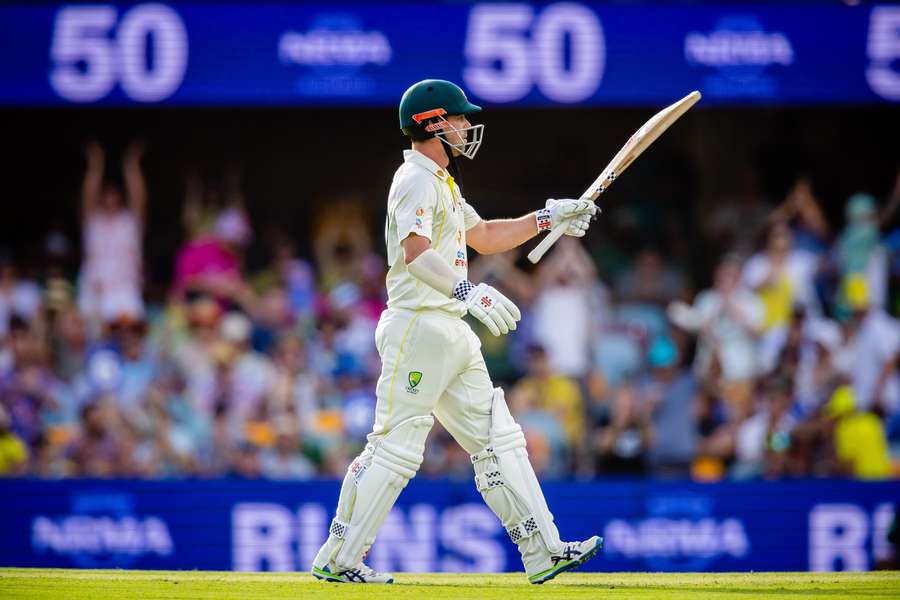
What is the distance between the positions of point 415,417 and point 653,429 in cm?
466

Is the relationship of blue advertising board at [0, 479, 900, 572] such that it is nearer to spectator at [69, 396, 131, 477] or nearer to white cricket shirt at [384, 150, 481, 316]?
spectator at [69, 396, 131, 477]

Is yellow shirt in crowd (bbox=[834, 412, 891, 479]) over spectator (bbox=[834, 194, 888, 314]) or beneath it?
beneath

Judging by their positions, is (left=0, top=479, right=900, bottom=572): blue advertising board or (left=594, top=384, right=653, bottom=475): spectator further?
(left=594, top=384, right=653, bottom=475): spectator

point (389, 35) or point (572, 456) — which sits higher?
point (389, 35)

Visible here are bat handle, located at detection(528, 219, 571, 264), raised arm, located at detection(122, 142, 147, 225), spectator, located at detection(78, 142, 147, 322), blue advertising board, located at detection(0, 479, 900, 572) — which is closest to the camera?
bat handle, located at detection(528, 219, 571, 264)

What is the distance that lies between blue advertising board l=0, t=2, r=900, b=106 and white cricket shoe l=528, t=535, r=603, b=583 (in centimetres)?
472

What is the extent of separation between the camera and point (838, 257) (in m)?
11.1

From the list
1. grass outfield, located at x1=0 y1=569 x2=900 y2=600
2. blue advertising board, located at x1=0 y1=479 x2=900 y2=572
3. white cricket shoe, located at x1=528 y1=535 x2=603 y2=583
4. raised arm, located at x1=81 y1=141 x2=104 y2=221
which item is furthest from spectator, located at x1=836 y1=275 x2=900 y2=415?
raised arm, located at x1=81 y1=141 x2=104 y2=221

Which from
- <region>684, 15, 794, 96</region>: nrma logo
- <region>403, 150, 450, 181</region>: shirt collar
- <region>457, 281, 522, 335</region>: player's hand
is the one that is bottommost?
<region>457, 281, 522, 335</region>: player's hand

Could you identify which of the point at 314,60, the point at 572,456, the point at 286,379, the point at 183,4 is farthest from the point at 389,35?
the point at 572,456

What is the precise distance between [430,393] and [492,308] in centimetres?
53

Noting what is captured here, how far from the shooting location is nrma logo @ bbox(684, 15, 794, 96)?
9797mm

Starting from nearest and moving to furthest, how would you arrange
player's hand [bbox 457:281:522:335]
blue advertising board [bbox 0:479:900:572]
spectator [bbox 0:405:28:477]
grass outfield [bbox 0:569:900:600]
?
player's hand [bbox 457:281:522:335], grass outfield [bbox 0:569:900:600], blue advertising board [bbox 0:479:900:572], spectator [bbox 0:405:28:477]

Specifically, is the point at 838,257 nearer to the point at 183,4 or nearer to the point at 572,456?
the point at 572,456
